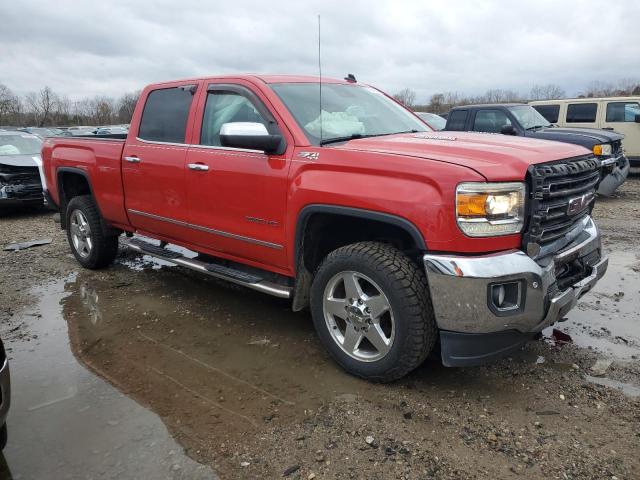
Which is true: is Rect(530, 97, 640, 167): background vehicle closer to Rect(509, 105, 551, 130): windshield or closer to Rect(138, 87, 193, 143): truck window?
Rect(509, 105, 551, 130): windshield

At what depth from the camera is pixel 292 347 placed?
388 centimetres

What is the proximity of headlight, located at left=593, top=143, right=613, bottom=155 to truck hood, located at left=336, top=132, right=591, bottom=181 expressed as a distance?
21.3ft

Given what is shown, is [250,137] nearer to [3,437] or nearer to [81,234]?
[3,437]

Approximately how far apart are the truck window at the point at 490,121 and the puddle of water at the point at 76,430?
28.9ft

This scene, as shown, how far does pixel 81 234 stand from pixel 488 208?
4.88 metres

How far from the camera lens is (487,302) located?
2.73 m

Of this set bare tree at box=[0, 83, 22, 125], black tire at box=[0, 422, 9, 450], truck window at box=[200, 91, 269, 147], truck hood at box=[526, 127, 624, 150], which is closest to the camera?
black tire at box=[0, 422, 9, 450]

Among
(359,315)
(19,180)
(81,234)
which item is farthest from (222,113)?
(19,180)

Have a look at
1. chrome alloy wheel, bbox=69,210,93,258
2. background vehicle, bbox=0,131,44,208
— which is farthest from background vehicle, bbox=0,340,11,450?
background vehicle, bbox=0,131,44,208

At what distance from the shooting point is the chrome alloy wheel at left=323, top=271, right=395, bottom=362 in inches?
124

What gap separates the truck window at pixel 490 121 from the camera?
10.1m

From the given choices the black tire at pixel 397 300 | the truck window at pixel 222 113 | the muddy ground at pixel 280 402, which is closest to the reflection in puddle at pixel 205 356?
the muddy ground at pixel 280 402

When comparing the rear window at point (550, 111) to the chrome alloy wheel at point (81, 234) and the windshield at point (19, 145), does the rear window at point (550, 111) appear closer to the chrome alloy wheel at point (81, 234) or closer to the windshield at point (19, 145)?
the chrome alloy wheel at point (81, 234)

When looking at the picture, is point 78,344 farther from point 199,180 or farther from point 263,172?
point 263,172
